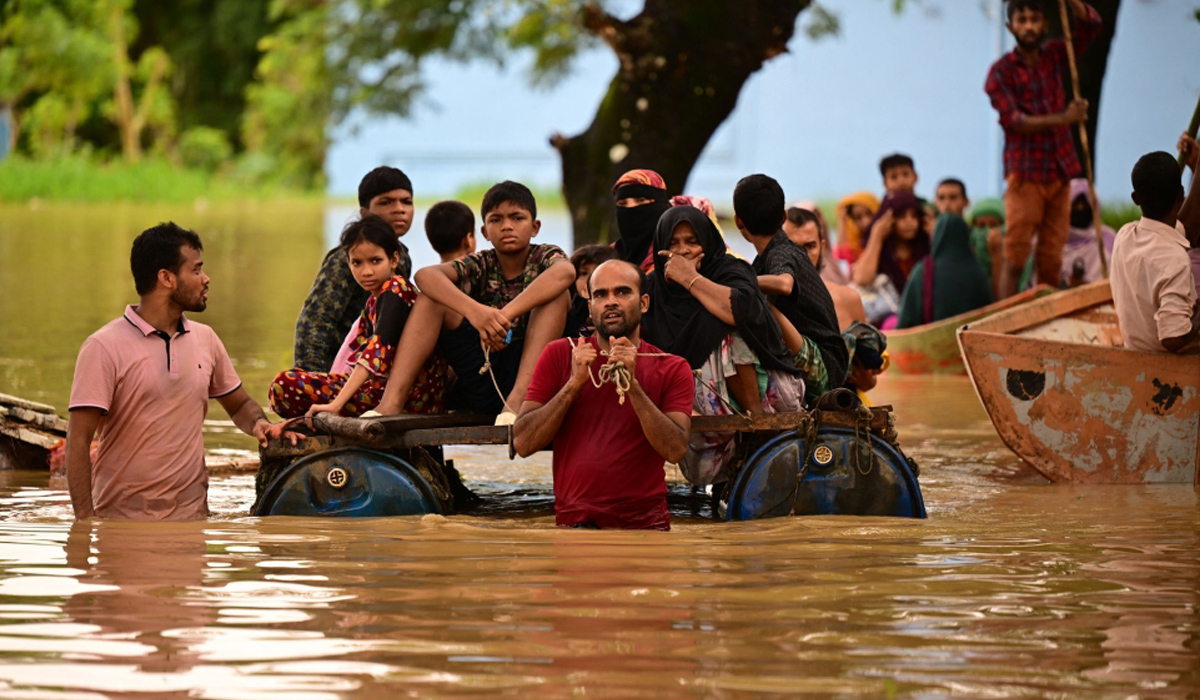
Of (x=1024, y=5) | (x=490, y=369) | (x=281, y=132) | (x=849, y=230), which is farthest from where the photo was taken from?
(x=281, y=132)

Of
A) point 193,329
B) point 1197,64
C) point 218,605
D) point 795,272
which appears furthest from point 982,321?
point 1197,64

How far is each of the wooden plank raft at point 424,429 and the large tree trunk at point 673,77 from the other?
6705mm

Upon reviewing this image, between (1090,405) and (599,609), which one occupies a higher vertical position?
(1090,405)

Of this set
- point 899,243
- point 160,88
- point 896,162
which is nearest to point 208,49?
point 160,88

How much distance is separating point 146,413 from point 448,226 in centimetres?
189

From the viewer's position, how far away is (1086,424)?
7.71 metres

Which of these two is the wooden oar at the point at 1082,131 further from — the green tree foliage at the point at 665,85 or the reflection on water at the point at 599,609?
the reflection on water at the point at 599,609

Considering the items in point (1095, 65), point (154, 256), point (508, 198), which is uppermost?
point (1095, 65)

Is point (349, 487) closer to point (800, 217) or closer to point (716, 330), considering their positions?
point (716, 330)

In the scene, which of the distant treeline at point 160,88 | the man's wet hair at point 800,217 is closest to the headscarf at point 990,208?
the man's wet hair at point 800,217

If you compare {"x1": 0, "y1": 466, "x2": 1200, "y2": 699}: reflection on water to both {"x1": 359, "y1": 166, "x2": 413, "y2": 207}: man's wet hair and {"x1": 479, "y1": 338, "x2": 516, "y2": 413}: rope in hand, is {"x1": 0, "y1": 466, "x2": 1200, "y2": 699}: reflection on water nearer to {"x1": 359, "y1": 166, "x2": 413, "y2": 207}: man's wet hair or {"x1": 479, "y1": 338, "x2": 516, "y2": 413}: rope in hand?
{"x1": 479, "y1": 338, "x2": 516, "y2": 413}: rope in hand

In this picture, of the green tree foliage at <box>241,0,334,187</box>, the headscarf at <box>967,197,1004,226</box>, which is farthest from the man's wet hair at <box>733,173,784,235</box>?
the green tree foliage at <box>241,0,334,187</box>

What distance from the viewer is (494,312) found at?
645 cm

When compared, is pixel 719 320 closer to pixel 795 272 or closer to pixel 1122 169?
pixel 795 272
